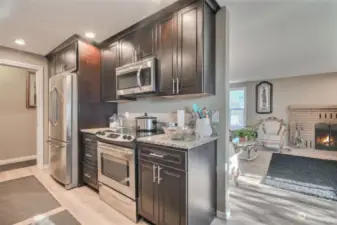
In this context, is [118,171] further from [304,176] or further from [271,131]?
[271,131]

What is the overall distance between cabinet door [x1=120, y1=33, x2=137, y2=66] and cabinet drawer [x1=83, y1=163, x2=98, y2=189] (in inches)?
65.6

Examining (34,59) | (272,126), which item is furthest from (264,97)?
(34,59)

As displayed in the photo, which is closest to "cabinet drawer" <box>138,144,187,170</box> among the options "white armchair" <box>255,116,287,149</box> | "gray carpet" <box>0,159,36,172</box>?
"gray carpet" <box>0,159,36,172</box>

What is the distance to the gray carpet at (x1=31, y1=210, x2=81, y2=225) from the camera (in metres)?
1.92

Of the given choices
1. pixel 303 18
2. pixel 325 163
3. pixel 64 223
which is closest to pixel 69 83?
pixel 64 223

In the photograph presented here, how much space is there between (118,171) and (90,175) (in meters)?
0.87

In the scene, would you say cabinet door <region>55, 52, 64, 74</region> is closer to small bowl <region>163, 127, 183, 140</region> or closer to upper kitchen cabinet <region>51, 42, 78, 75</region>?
upper kitchen cabinet <region>51, 42, 78, 75</region>

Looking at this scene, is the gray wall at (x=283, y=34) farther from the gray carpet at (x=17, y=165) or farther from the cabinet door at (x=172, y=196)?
the gray carpet at (x=17, y=165)

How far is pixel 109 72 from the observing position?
9.70 feet

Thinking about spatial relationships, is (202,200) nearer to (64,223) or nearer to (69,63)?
(64,223)

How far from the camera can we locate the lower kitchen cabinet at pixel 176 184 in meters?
1.54

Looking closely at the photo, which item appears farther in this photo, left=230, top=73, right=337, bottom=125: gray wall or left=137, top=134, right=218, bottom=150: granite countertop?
left=230, top=73, right=337, bottom=125: gray wall

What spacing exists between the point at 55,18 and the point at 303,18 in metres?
3.20

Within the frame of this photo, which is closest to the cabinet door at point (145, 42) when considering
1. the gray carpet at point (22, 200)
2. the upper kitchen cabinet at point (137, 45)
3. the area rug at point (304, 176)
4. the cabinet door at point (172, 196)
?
the upper kitchen cabinet at point (137, 45)
